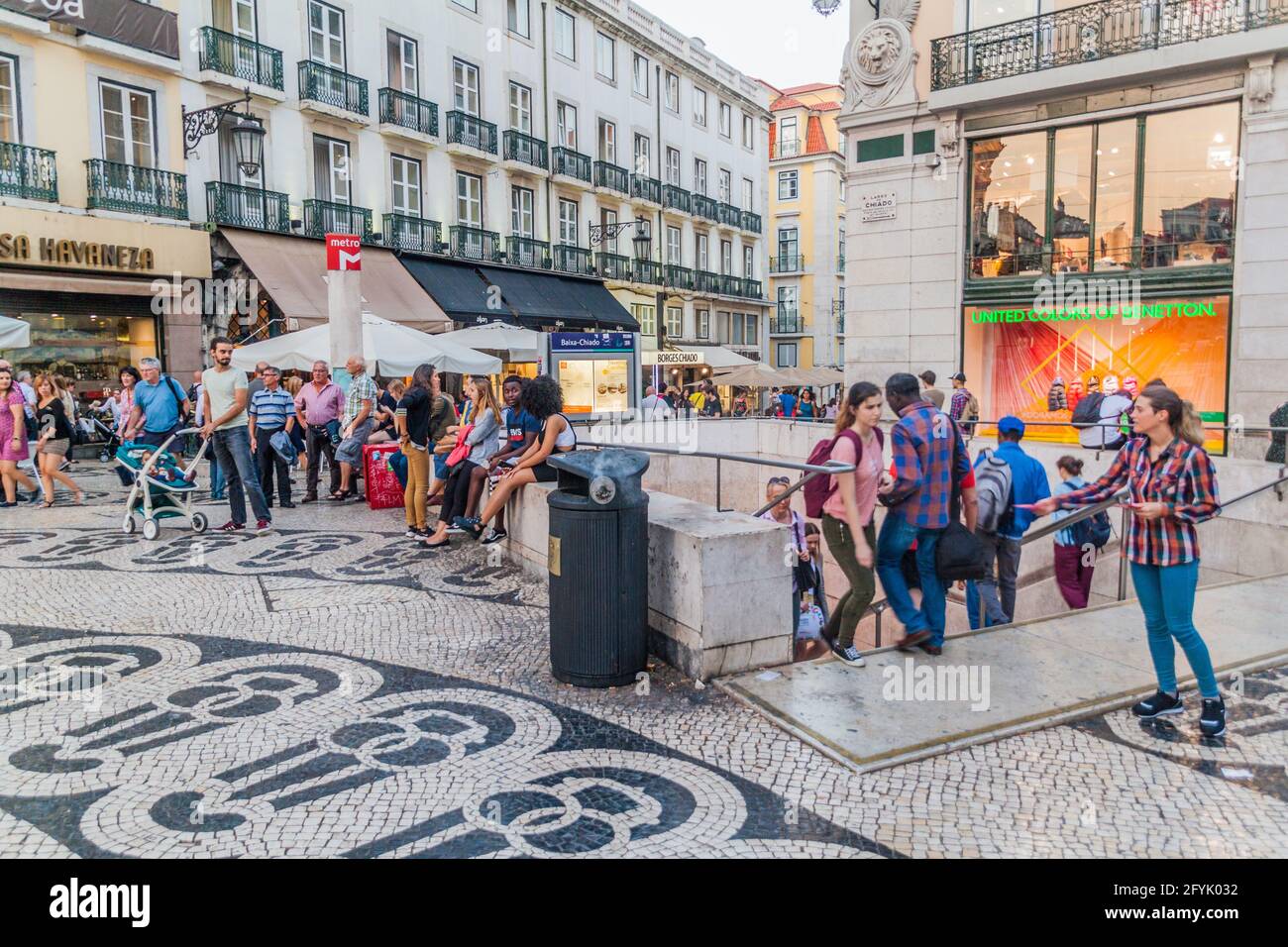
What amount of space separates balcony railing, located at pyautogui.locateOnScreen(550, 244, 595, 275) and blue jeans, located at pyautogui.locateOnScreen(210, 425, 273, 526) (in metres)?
24.1

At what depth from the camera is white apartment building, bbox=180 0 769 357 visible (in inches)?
910

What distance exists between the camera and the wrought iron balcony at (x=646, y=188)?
37625 mm

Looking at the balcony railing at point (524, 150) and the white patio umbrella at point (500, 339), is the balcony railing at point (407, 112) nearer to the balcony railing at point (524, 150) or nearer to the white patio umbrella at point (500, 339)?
the balcony railing at point (524, 150)

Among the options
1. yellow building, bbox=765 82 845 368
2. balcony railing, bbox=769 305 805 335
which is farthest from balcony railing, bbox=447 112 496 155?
yellow building, bbox=765 82 845 368

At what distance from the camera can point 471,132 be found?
29.3 metres

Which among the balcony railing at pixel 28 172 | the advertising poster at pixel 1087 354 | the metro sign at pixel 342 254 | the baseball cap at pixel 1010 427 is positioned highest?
the balcony railing at pixel 28 172

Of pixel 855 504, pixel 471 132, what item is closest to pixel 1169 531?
pixel 855 504

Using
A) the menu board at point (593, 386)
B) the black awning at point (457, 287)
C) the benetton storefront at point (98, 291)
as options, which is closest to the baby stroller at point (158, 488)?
the benetton storefront at point (98, 291)

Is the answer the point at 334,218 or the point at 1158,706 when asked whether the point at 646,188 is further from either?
the point at 1158,706

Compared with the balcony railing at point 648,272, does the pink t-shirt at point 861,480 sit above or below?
below

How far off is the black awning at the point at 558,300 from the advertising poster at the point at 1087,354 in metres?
14.7

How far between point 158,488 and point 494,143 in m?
23.1
